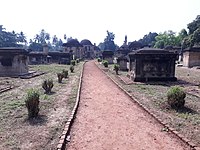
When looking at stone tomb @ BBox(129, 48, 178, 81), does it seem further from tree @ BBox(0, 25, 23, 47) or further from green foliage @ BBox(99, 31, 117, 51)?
green foliage @ BBox(99, 31, 117, 51)

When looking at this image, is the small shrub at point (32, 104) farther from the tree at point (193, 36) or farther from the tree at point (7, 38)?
the tree at point (7, 38)

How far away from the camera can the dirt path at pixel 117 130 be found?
21.4 feet

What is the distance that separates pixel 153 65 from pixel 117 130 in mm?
13318

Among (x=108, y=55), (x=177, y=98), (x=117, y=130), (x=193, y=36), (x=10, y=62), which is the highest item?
(x=193, y=36)

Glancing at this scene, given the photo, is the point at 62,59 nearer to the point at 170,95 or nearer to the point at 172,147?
the point at 170,95

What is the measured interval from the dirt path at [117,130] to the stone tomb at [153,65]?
9134 millimetres

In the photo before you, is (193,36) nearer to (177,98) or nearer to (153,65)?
(153,65)

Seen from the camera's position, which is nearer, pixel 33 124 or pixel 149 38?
pixel 33 124

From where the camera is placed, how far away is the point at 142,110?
1019 cm

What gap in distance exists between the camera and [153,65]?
66.3 ft

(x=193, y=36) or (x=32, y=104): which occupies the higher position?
(x=193, y=36)

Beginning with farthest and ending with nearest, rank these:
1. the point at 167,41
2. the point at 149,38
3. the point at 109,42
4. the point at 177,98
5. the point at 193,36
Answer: the point at 149,38
the point at 109,42
the point at 167,41
the point at 193,36
the point at 177,98

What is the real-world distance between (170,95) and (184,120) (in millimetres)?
1905

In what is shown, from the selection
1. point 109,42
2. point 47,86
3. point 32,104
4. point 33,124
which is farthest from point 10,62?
point 109,42
